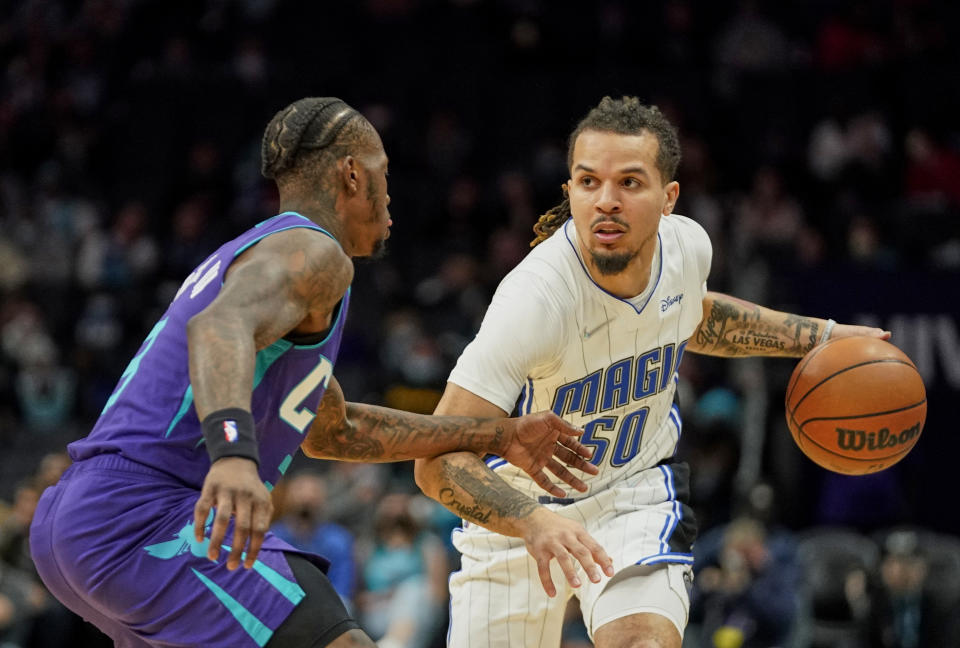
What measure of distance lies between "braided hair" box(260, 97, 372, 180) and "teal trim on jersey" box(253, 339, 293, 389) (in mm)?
692

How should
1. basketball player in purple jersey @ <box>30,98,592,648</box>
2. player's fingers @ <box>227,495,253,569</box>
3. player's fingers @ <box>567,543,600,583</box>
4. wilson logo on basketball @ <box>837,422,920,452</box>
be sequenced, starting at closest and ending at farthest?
player's fingers @ <box>227,495,253,569</box> < basketball player in purple jersey @ <box>30,98,592,648</box> < player's fingers @ <box>567,543,600,583</box> < wilson logo on basketball @ <box>837,422,920,452</box>

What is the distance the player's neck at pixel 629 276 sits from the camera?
199 inches

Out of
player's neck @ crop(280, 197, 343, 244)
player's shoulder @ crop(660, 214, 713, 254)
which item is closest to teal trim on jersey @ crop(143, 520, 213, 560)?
player's neck @ crop(280, 197, 343, 244)

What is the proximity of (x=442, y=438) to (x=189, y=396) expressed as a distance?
47.9 inches

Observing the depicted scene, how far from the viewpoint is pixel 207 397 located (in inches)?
135

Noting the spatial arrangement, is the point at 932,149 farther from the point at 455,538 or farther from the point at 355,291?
the point at 455,538

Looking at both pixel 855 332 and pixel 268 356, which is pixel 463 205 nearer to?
pixel 855 332

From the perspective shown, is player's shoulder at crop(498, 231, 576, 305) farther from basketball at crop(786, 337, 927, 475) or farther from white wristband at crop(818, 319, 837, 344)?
white wristband at crop(818, 319, 837, 344)

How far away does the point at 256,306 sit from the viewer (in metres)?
3.55

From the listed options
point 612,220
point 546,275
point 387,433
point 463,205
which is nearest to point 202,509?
point 387,433

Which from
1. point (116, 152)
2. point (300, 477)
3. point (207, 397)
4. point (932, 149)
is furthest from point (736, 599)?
point (116, 152)

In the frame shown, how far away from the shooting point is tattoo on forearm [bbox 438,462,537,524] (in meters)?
4.48

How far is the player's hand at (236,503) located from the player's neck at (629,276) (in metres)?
2.06

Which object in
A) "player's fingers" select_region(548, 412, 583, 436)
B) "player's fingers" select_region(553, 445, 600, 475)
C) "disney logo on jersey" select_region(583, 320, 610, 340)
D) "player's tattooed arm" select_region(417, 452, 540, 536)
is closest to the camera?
"player's tattooed arm" select_region(417, 452, 540, 536)
